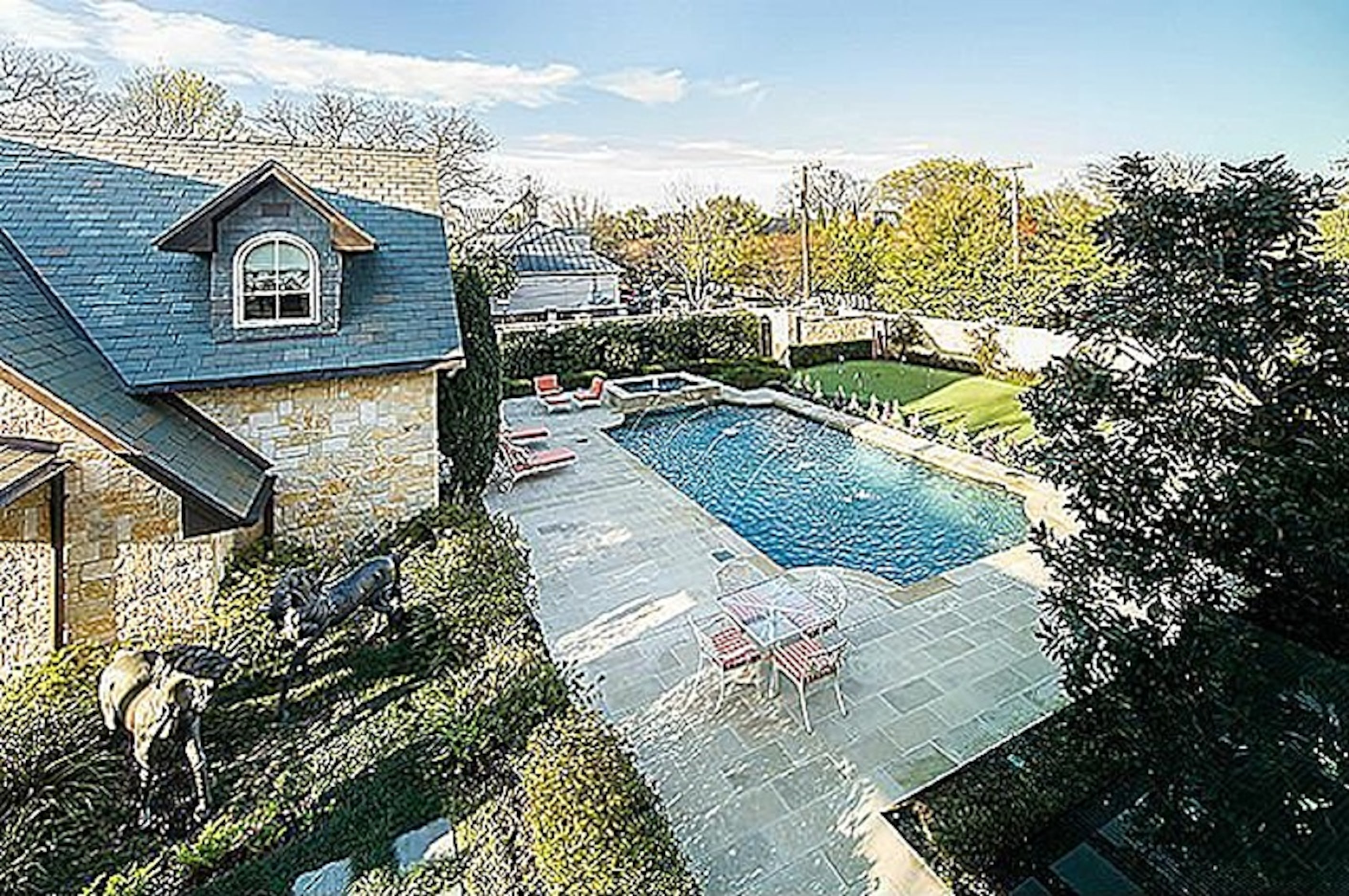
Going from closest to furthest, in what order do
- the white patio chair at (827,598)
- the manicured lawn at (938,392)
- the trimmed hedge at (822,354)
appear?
1. the white patio chair at (827,598)
2. the manicured lawn at (938,392)
3. the trimmed hedge at (822,354)

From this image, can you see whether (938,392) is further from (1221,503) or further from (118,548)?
(118,548)

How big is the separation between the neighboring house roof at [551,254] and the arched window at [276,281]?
28.4 meters

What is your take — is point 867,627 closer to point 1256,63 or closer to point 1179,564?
point 1179,564

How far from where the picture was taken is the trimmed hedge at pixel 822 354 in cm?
2842

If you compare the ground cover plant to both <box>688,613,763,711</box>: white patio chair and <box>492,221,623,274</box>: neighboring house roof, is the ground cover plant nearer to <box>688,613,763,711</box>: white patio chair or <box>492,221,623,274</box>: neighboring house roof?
<box>688,613,763,711</box>: white patio chair

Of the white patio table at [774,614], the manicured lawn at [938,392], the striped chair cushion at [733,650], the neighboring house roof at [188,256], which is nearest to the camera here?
the striped chair cushion at [733,650]

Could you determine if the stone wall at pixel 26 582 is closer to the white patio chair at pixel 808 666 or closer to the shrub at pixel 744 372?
the white patio chair at pixel 808 666

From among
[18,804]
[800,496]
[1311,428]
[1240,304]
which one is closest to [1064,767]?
[1311,428]

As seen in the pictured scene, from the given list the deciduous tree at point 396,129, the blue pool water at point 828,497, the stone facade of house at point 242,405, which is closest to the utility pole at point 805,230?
the deciduous tree at point 396,129

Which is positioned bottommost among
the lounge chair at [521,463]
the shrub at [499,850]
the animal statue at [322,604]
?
the shrub at [499,850]

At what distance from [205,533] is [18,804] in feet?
9.42

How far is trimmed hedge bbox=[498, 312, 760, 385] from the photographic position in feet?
84.5

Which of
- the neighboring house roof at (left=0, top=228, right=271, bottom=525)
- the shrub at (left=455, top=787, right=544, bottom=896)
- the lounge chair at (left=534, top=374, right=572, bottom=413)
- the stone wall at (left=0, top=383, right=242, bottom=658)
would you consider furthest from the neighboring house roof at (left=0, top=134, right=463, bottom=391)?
the lounge chair at (left=534, top=374, right=572, bottom=413)

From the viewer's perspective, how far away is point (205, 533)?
769 cm
